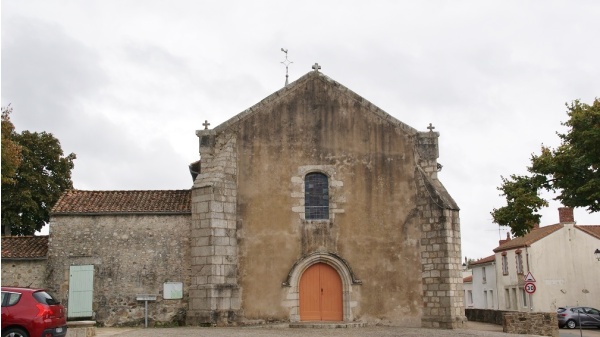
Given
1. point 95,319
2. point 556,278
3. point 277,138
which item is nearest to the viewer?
point 95,319

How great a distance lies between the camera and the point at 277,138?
20.8m

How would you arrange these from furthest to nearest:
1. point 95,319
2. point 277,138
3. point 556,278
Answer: point 556,278
point 277,138
point 95,319

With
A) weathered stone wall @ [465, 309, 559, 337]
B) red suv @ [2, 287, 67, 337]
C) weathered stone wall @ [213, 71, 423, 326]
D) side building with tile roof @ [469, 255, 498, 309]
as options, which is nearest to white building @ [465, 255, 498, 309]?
side building with tile roof @ [469, 255, 498, 309]

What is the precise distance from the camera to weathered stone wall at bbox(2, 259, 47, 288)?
63.9ft

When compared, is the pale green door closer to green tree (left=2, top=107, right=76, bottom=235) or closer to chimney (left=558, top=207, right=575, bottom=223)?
Answer: green tree (left=2, top=107, right=76, bottom=235)

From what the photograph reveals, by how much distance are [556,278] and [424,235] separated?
63.8 feet

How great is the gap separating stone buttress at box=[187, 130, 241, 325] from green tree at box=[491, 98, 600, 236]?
34.0ft

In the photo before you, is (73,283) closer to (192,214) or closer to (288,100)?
(192,214)

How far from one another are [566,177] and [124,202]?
54.2 feet

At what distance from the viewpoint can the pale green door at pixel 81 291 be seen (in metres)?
19.2

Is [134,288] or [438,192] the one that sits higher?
[438,192]

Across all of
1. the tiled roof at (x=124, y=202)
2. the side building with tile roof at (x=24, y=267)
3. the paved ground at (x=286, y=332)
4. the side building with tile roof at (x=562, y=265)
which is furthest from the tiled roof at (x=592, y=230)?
the side building with tile roof at (x=24, y=267)

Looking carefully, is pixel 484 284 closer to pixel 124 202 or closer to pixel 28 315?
pixel 124 202

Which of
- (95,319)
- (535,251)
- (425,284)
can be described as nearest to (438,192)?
(425,284)
